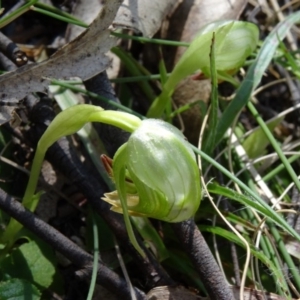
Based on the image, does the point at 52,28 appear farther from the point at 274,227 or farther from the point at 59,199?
the point at 274,227

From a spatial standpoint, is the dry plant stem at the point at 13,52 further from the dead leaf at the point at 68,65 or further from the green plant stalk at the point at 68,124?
the green plant stalk at the point at 68,124

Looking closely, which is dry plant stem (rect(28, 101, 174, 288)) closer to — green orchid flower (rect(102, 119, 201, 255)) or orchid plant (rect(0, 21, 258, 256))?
orchid plant (rect(0, 21, 258, 256))

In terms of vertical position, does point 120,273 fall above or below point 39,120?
below

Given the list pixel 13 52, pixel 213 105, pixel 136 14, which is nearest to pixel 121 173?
pixel 213 105

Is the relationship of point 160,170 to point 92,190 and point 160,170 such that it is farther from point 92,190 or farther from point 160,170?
point 92,190

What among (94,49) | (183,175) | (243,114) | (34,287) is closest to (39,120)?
(94,49)

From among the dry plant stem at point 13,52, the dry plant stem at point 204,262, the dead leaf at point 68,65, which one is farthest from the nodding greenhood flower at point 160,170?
the dry plant stem at point 13,52
